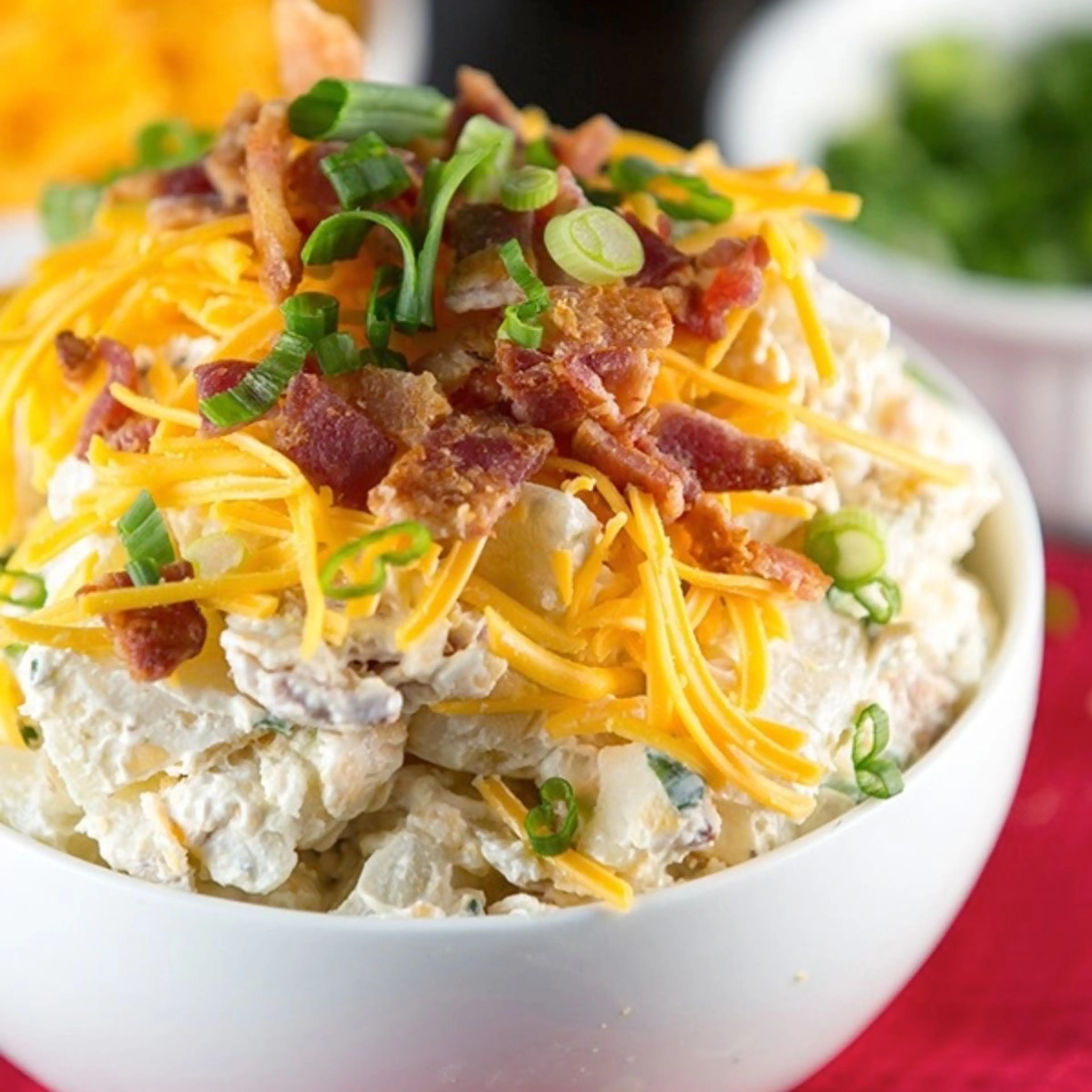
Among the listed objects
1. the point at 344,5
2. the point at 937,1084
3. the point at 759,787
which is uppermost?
the point at 759,787

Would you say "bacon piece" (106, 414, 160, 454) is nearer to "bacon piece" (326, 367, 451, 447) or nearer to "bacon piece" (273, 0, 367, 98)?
"bacon piece" (326, 367, 451, 447)

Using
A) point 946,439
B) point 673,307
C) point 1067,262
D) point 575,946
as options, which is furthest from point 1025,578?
point 1067,262

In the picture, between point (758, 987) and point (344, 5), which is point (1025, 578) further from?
point (344, 5)

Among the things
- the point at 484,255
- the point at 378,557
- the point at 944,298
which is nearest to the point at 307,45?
the point at 484,255

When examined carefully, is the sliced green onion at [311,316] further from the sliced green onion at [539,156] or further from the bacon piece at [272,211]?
the sliced green onion at [539,156]


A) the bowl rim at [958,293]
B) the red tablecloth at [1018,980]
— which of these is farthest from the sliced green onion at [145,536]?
the bowl rim at [958,293]

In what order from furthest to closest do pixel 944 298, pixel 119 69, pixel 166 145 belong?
1. pixel 119 69
2. pixel 944 298
3. pixel 166 145

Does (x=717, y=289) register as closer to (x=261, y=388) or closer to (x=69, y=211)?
(x=261, y=388)
